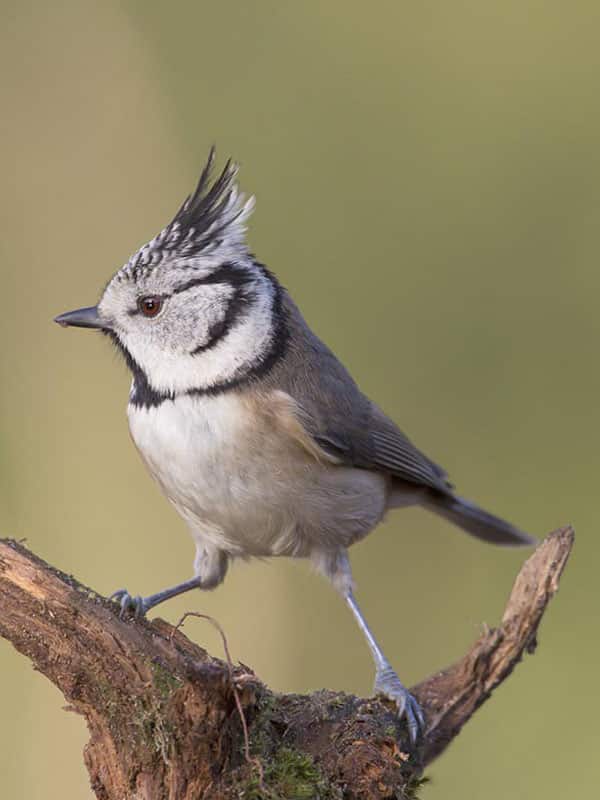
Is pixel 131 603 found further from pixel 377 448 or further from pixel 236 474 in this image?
pixel 377 448

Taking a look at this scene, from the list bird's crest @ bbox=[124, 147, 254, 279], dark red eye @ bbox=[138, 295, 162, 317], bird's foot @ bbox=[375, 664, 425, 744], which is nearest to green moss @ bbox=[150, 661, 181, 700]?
bird's foot @ bbox=[375, 664, 425, 744]

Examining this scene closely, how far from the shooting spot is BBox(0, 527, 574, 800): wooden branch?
269 cm

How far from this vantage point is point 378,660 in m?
3.79

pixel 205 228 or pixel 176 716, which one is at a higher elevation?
pixel 205 228

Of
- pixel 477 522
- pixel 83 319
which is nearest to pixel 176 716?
pixel 83 319

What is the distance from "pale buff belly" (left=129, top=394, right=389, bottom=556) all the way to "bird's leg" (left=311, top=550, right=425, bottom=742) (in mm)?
162

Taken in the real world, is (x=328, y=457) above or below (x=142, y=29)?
below

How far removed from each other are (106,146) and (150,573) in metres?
2.17

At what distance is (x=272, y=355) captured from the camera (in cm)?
383

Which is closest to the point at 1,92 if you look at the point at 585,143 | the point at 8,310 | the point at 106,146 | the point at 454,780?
the point at 106,146

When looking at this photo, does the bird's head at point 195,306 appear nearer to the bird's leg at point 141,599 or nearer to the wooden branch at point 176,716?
the bird's leg at point 141,599

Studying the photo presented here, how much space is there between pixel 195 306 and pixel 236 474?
57 centimetres

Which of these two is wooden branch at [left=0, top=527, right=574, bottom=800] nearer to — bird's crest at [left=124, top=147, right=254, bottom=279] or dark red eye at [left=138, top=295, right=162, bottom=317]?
dark red eye at [left=138, top=295, right=162, bottom=317]

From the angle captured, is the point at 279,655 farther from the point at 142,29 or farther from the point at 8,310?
the point at 142,29
